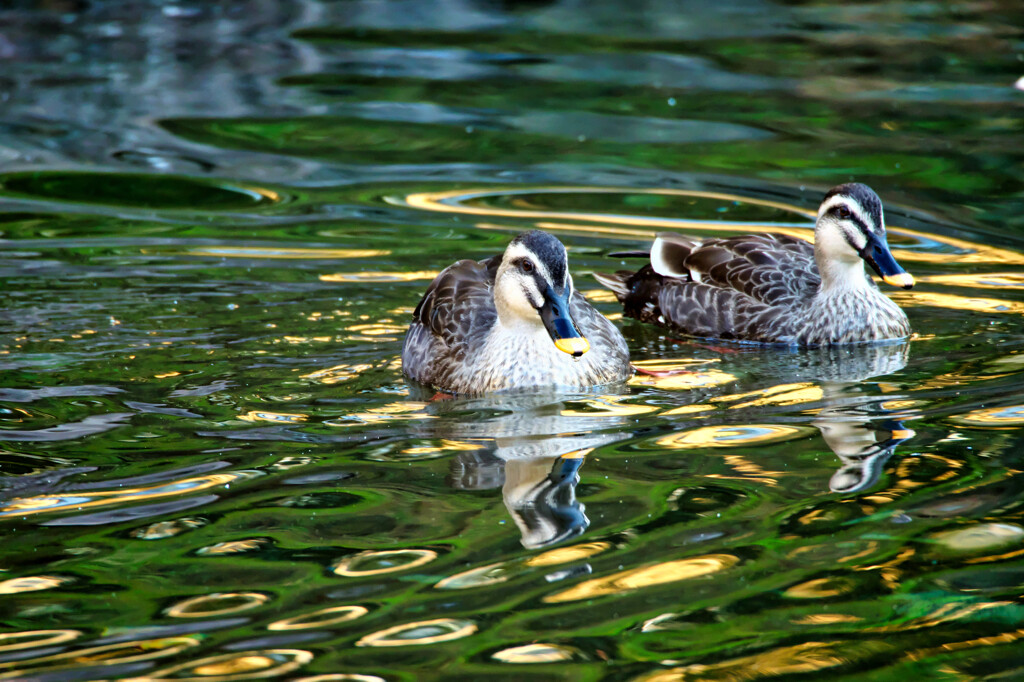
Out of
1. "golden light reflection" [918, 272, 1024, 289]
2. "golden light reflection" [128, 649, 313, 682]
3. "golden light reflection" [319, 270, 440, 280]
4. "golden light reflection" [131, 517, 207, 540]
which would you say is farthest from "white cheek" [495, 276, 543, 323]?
"golden light reflection" [918, 272, 1024, 289]

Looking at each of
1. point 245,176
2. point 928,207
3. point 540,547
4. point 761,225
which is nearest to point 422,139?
point 245,176

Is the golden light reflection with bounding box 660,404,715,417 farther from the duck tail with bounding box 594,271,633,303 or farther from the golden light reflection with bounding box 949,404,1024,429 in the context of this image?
the duck tail with bounding box 594,271,633,303

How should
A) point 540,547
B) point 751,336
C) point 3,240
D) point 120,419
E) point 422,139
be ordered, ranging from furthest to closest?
point 422,139 → point 3,240 → point 751,336 → point 120,419 → point 540,547

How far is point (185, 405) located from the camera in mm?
7906

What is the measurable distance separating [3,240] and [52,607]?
774 cm

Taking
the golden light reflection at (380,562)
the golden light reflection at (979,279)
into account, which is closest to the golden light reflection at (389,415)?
the golden light reflection at (380,562)

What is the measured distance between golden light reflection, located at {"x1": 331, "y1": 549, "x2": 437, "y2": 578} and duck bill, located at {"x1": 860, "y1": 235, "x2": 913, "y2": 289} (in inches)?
190

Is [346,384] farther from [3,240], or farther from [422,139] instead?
[422,139]

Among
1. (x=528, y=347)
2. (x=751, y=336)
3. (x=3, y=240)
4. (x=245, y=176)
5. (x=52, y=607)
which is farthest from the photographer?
(x=245, y=176)

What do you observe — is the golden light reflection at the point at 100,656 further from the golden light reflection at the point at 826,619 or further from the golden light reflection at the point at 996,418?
the golden light reflection at the point at 996,418

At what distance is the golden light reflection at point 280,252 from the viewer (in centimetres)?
1187

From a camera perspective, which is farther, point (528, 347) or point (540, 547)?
point (528, 347)

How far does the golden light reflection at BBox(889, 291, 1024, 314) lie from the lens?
10.0 m

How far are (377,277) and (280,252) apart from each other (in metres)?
1.19
